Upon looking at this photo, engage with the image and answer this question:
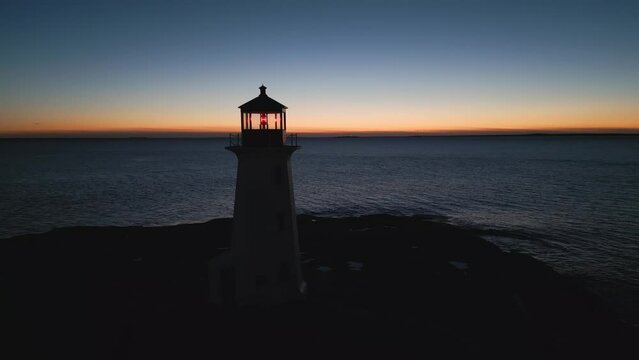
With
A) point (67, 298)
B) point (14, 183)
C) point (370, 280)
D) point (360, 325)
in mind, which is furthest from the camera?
point (14, 183)

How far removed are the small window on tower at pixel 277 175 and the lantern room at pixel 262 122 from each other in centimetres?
99

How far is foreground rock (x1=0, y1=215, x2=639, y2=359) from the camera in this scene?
1479cm

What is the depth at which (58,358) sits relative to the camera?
1426 centimetres

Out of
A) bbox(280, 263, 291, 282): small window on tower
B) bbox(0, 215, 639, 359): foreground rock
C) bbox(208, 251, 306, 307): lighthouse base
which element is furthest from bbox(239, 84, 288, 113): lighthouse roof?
bbox(0, 215, 639, 359): foreground rock

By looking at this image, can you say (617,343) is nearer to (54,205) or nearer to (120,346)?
(120,346)

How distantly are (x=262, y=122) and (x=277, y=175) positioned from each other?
7.23 feet

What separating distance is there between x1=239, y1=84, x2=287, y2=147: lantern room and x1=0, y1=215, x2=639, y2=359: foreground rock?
22.4 ft

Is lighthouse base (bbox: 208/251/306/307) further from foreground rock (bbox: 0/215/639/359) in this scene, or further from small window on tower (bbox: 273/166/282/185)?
small window on tower (bbox: 273/166/282/185)

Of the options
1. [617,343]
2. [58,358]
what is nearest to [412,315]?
[617,343]

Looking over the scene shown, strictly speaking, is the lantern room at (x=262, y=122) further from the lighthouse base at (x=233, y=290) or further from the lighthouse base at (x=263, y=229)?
the lighthouse base at (x=233, y=290)

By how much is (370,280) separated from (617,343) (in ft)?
36.2

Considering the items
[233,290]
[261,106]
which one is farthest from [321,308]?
[261,106]

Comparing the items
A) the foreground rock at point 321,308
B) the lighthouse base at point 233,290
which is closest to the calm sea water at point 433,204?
the foreground rock at point 321,308

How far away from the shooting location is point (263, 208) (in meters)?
15.3
